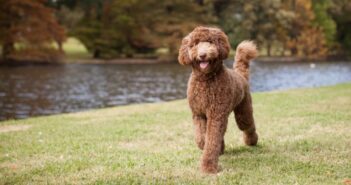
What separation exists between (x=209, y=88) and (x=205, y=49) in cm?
70

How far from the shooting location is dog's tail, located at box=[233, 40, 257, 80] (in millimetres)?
8539

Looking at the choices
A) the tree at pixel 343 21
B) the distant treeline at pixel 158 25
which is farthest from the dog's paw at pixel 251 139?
the tree at pixel 343 21

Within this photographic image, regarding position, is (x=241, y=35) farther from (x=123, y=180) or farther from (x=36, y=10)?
(x=123, y=180)

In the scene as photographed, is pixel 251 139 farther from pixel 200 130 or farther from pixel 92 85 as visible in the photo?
pixel 92 85

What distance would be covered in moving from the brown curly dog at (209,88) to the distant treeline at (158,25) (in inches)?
1494

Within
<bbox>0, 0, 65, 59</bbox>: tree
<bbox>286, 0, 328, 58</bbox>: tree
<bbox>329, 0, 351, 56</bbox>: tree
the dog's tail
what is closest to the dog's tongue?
the dog's tail

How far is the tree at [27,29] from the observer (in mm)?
42500

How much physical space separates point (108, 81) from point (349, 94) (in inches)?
696

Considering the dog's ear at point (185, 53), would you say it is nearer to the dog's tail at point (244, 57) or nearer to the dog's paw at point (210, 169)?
the dog's paw at point (210, 169)

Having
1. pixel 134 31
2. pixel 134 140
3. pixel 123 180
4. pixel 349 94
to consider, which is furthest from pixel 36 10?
pixel 123 180

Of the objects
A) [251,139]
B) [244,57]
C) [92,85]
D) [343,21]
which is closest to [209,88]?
[244,57]

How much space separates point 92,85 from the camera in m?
28.8

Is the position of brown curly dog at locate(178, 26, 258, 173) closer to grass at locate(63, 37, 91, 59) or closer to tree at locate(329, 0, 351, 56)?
A: grass at locate(63, 37, 91, 59)

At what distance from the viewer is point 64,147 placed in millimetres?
9469
